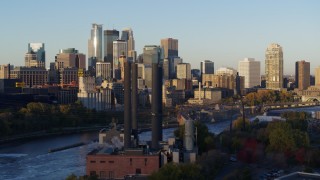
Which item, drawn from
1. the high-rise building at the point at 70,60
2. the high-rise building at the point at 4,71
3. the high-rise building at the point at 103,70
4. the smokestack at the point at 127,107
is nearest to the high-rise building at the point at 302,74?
the high-rise building at the point at 103,70

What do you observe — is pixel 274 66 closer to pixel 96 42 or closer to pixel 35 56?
pixel 96 42

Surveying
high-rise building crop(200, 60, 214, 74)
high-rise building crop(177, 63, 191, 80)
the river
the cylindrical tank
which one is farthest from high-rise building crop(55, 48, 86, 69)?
the cylindrical tank

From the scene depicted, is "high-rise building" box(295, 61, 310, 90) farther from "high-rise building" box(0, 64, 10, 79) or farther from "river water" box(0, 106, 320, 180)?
"river water" box(0, 106, 320, 180)

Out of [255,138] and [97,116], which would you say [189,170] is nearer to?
[255,138]

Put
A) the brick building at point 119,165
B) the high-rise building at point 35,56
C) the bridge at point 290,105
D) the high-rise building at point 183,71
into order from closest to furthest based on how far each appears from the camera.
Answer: the brick building at point 119,165 < the bridge at point 290,105 < the high-rise building at point 35,56 < the high-rise building at point 183,71

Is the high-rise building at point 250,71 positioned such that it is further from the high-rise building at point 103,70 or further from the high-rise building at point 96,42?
the high-rise building at point 103,70

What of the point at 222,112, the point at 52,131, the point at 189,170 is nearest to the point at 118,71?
the point at 222,112

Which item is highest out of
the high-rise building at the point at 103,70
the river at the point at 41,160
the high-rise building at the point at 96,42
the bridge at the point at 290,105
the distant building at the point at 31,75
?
the high-rise building at the point at 96,42
